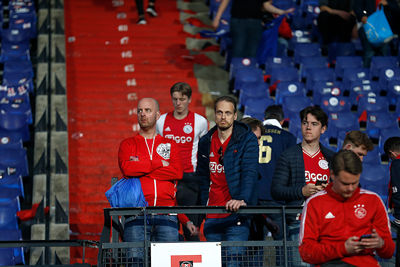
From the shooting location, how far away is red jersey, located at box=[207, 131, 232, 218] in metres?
6.51

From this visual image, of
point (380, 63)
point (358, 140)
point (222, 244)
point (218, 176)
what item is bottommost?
point (222, 244)

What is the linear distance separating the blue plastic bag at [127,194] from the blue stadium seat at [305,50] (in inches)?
308

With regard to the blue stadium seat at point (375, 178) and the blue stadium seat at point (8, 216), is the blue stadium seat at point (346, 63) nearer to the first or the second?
the blue stadium seat at point (375, 178)

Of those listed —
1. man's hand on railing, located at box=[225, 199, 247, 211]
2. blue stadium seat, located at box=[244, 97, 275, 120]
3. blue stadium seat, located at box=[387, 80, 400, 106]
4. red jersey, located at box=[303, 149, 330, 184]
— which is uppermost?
blue stadium seat, located at box=[387, 80, 400, 106]

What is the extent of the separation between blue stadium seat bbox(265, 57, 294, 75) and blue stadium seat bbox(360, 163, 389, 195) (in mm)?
3095

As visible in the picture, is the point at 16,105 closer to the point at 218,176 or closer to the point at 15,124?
the point at 15,124

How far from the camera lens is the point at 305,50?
1385 centimetres

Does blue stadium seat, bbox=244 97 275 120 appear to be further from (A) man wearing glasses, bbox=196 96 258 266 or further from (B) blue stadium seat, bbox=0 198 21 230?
(A) man wearing glasses, bbox=196 96 258 266

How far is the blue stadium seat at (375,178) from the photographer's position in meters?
10.0

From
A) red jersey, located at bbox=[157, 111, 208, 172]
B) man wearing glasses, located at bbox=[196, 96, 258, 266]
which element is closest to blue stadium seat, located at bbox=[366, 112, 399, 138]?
red jersey, located at bbox=[157, 111, 208, 172]

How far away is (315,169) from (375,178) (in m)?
3.95

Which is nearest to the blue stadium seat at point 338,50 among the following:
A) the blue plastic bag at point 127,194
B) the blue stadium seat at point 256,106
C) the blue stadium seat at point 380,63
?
the blue stadium seat at point 380,63

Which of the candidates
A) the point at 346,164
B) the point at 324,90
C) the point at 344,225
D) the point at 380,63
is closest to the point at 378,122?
the point at 324,90

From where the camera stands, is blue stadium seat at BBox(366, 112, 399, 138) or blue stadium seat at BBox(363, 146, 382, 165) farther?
blue stadium seat at BBox(366, 112, 399, 138)
